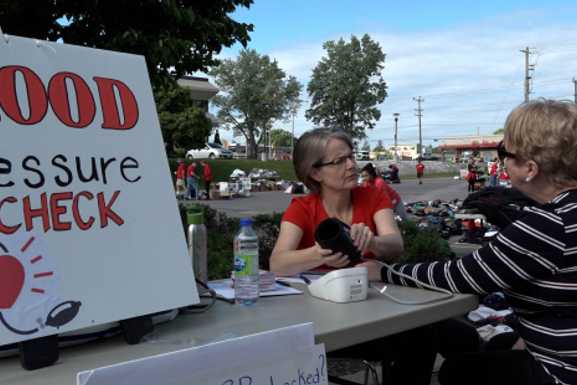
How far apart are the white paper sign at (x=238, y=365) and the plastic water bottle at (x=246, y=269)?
1.55 feet

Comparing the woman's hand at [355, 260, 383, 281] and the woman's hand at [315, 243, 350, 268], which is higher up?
the woman's hand at [315, 243, 350, 268]

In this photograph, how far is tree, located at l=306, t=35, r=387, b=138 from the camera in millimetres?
63844

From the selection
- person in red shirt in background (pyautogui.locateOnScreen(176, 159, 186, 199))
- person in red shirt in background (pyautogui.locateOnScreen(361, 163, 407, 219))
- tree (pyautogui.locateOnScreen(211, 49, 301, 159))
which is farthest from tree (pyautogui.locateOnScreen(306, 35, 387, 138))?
person in red shirt in background (pyautogui.locateOnScreen(361, 163, 407, 219))

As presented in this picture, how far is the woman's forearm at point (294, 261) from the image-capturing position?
2340 millimetres

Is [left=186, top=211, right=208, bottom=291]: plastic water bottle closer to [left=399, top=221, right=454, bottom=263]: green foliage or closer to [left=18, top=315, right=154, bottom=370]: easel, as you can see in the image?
[left=18, top=315, right=154, bottom=370]: easel

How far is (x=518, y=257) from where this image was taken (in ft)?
5.70

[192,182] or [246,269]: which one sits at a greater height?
[246,269]

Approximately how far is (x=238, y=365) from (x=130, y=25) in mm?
4963

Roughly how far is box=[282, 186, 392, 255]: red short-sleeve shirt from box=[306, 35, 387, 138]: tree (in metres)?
61.2

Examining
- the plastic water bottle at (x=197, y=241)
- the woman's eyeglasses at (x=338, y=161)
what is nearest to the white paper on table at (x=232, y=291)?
the plastic water bottle at (x=197, y=241)

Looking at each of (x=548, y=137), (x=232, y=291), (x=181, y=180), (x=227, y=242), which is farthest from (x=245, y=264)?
(x=181, y=180)

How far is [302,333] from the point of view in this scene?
144 centimetres

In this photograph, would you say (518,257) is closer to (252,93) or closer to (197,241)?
(197,241)

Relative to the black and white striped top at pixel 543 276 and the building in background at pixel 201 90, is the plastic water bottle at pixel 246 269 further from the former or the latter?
the building in background at pixel 201 90
